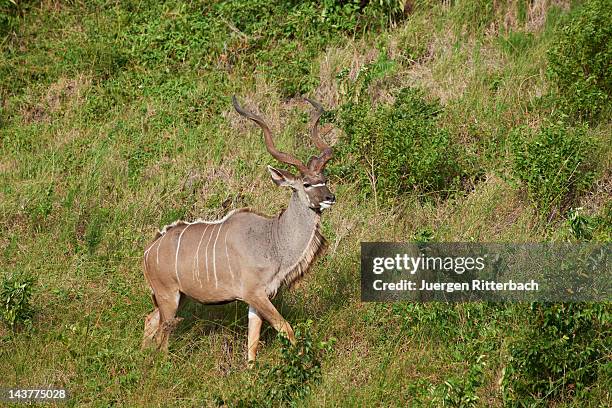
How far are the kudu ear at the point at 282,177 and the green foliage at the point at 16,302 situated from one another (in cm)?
170

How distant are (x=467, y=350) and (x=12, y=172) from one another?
170 inches

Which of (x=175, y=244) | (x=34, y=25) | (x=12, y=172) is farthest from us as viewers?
(x=34, y=25)

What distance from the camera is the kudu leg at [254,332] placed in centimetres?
611

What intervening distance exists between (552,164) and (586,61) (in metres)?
1.07

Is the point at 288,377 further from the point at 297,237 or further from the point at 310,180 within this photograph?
the point at 310,180

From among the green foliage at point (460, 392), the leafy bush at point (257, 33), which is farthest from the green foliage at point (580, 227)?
the leafy bush at point (257, 33)

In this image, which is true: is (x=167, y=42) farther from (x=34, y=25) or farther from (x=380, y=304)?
(x=380, y=304)

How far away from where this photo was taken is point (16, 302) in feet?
20.7

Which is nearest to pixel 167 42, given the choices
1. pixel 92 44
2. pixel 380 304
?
pixel 92 44

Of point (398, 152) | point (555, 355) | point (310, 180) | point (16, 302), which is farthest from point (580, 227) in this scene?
point (16, 302)

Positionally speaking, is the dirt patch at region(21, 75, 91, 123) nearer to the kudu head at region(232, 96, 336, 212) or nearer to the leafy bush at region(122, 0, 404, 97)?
the leafy bush at region(122, 0, 404, 97)

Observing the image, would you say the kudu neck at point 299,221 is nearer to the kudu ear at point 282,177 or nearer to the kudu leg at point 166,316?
the kudu ear at point 282,177

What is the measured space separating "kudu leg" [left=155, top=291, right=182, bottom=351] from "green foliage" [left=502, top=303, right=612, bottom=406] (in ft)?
6.81

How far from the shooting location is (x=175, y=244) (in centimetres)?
638
